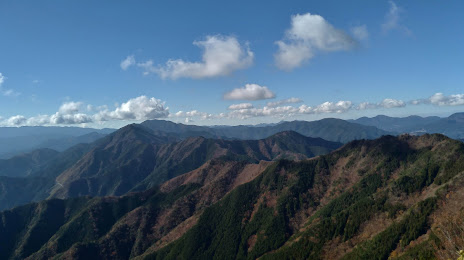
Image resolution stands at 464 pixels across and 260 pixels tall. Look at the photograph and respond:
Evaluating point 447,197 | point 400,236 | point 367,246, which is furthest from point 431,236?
point 447,197

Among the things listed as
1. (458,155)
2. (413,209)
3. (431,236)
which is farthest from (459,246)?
(458,155)

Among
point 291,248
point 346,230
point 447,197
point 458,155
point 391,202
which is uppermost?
point 458,155

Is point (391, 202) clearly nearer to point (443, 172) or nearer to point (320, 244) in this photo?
point (443, 172)

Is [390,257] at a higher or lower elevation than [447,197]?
lower

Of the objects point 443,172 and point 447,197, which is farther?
point 443,172

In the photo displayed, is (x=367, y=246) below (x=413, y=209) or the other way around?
below

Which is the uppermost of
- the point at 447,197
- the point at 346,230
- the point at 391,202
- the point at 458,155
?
the point at 458,155

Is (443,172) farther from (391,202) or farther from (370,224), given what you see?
(370,224)

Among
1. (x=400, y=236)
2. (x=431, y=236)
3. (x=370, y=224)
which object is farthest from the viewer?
(x=370, y=224)

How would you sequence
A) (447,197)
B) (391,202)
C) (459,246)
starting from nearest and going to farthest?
(459,246) → (447,197) → (391,202)
